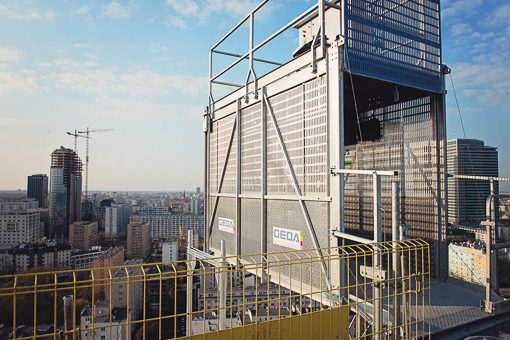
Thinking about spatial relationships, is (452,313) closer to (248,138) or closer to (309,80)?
(309,80)

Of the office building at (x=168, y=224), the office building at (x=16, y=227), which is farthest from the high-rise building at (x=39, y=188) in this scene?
the office building at (x=168, y=224)

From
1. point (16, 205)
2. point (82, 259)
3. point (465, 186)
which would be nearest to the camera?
point (465, 186)

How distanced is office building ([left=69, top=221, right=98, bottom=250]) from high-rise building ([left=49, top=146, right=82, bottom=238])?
121 inches

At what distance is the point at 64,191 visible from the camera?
6419 centimetres

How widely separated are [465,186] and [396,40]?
3707 millimetres

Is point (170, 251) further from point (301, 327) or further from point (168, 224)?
point (301, 327)

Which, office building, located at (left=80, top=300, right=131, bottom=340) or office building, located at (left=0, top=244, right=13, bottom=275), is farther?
office building, located at (left=0, top=244, right=13, bottom=275)

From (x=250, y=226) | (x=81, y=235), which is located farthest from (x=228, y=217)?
(x=81, y=235)

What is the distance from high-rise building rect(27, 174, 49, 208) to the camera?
70.2 meters

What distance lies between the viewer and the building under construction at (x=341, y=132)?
5469mm

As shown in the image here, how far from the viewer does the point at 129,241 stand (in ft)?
195

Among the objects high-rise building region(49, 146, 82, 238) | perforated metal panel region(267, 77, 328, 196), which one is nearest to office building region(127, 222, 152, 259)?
high-rise building region(49, 146, 82, 238)

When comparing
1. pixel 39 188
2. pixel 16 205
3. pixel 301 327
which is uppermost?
pixel 301 327

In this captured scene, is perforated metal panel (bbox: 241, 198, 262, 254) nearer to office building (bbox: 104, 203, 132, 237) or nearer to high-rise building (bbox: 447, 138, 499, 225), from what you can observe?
high-rise building (bbox: 447, 138, 499, 225)
